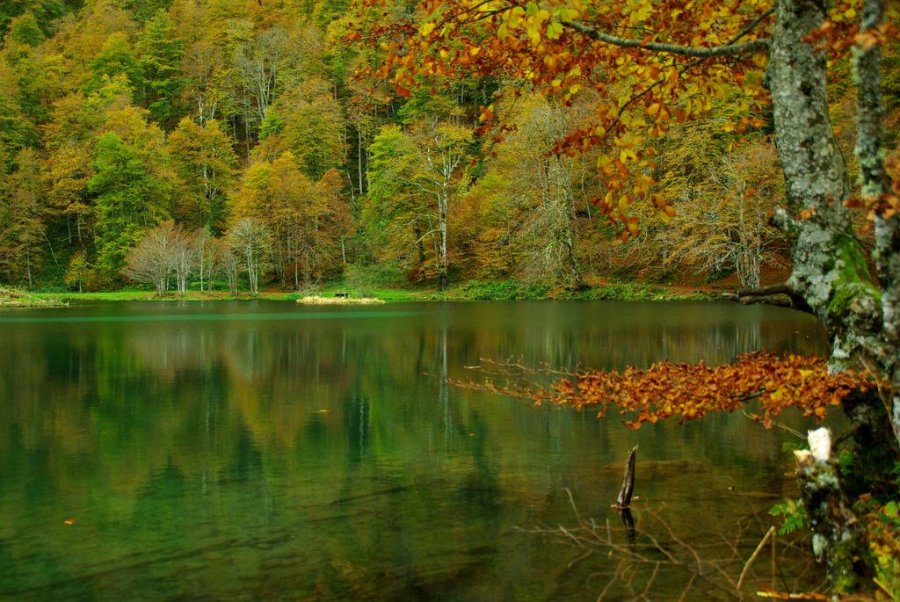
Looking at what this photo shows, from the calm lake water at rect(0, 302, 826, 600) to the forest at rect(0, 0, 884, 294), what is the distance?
25.3m

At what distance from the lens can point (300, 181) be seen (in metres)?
61.0

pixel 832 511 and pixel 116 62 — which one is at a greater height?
pixel 116 62

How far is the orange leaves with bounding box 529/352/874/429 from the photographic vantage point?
203 inches

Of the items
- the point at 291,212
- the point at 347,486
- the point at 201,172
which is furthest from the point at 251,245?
the point at 347,486

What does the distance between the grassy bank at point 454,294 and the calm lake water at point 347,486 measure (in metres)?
24.4

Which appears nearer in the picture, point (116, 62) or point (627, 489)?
point (627, 489)

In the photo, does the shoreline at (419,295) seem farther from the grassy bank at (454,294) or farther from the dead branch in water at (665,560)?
the dead branch in water at (665,560)

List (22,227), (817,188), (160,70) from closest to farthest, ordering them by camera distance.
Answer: (817,188) < (22,227) < (160,70)

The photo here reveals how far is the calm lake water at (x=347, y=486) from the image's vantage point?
19.3 feet

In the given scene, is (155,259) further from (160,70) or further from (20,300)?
(160,70)

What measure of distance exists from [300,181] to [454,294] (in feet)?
57.6

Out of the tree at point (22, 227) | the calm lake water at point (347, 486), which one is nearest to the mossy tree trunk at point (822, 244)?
the calm lake water at point (347, 486)

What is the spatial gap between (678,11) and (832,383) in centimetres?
289

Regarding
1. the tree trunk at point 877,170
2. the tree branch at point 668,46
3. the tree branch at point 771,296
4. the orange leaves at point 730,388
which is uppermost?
the tree branch at point 668,46
